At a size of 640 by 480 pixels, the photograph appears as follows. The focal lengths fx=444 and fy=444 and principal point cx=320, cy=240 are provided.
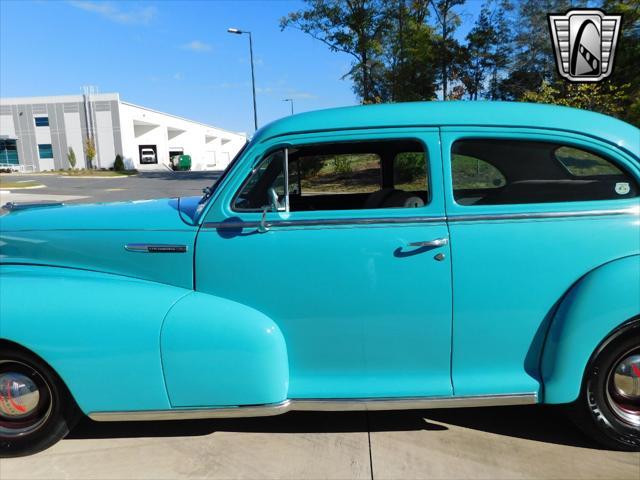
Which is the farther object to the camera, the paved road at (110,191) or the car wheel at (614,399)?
the paved road at (110,191)

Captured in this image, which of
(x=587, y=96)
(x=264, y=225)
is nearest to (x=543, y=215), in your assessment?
(x=264, y=225)

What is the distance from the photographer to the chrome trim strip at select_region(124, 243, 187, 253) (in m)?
2.30

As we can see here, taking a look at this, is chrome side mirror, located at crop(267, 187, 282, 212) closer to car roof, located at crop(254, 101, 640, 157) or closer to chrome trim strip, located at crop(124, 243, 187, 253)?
car roof, located at crop(254, 101, 640, 157)

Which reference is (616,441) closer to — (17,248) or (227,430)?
(227,430)

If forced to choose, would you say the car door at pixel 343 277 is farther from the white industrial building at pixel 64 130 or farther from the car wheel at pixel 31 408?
the white industrial building at pixel 64 130

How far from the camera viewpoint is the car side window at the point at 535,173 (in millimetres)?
2299

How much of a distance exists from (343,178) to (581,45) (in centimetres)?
868

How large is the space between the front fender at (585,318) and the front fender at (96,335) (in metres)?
1.91

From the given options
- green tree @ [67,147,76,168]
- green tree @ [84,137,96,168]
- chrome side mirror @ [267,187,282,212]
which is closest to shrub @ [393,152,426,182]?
chrome side mirror @ [267,187,282,212]

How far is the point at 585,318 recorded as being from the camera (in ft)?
7.04

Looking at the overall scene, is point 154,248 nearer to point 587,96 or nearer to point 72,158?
point 587,96

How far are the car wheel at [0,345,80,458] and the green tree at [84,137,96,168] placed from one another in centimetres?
4982

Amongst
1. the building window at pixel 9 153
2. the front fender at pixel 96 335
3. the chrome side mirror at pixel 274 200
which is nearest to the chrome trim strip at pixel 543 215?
the chrome side mirror at pixel 274 200

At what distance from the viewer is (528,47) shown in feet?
72.4
